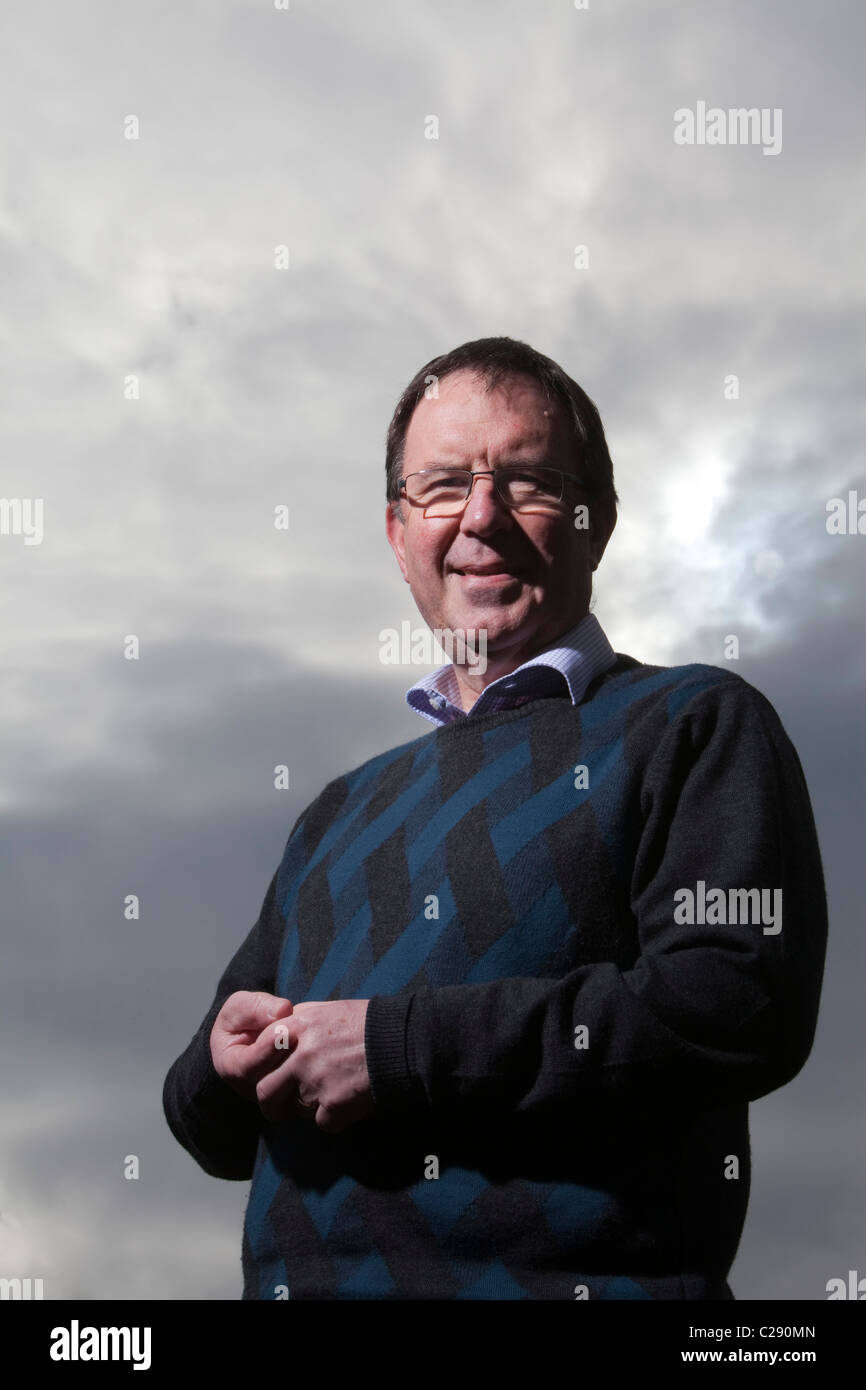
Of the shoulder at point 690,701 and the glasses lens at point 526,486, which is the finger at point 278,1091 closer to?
the shoulder at point 690,701

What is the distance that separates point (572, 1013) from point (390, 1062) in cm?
28

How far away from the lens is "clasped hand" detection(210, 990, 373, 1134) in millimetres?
2145

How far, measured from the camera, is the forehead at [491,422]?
2785mm

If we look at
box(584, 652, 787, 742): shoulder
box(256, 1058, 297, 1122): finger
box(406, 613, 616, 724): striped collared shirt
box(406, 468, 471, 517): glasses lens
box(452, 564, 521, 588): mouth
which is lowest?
box(256, 1058, 297, 1122): finger

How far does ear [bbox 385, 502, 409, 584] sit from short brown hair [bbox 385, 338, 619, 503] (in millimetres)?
53

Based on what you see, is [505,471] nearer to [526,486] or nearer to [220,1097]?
[526,486]

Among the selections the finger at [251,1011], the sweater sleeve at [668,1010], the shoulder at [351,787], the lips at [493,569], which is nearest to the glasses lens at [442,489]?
the lips at [493,569]

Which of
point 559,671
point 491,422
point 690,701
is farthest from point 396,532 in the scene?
point 690,701

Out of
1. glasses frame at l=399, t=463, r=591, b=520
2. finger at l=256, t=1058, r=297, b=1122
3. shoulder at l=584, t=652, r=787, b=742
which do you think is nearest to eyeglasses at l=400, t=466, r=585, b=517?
glasses frame at l=399, t=463, r=591, b=520

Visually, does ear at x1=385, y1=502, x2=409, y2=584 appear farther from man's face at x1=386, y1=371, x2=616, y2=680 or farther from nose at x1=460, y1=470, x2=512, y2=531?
nose at x1=460, y1=470, x2=512, y2=531

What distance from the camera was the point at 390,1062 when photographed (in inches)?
82.5
